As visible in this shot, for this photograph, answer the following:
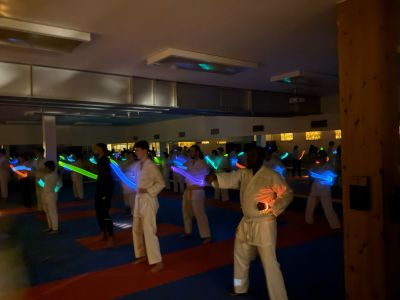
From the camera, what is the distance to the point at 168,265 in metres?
5.16

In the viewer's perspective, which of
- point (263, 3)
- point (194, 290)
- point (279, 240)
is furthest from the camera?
point (279, 240)

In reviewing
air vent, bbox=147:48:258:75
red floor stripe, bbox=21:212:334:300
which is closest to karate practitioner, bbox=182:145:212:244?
red floor stripe, bbox=21:212:334:300

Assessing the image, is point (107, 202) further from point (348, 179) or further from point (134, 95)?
point (348, 179)

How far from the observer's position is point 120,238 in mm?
6836

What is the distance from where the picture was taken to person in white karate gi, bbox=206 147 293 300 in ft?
11.4

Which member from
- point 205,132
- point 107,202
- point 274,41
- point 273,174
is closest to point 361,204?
point 273,174

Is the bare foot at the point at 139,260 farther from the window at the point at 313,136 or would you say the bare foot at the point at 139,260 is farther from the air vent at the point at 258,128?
the window at the point at 313,136

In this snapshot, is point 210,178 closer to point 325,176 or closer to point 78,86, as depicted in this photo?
point 78,86

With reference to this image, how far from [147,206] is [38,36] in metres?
A: 2.54

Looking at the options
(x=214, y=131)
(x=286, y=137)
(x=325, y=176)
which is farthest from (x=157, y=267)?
(x=286, y=137)

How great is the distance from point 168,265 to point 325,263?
2.31 meters

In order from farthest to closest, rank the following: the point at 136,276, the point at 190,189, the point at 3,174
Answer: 1. the point at 3,174
2. the point at 190,189
3. the point at 136,276

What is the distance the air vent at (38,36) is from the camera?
11.9 feet

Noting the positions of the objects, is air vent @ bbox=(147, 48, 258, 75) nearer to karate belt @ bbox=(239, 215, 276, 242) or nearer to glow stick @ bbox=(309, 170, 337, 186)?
karate belt @ bbox=(239, 215, 276, 242)
